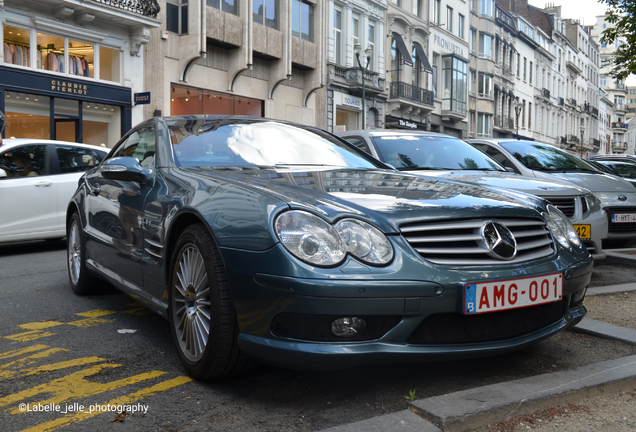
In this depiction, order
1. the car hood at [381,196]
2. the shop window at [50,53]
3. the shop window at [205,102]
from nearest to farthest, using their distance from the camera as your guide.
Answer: the car hood at [381,196] < the shop window at [50,53] < the shop window at [205,102]

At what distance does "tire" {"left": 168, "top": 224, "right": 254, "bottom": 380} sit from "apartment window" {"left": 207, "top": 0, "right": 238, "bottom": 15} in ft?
63.1

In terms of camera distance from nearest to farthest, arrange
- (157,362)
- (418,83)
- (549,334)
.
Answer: (549,334)
(157,362)
(418,83)

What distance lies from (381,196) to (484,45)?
43.6 meters

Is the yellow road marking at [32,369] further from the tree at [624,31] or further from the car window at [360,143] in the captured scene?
the tree at [624,31]

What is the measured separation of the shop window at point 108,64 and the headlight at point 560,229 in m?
17.4

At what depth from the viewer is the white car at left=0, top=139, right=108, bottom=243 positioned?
8211 mm

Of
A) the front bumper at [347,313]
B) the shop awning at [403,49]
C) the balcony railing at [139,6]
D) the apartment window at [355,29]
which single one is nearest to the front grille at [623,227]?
the front bumper at [347,313]

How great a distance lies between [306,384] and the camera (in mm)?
3125

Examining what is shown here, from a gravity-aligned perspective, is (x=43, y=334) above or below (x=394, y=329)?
below

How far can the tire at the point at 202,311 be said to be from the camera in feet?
9.46

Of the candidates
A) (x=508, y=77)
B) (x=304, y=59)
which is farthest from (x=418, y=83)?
(x=508, y=77)

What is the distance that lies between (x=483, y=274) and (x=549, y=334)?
566mm

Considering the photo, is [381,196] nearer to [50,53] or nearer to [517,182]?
[517,182]

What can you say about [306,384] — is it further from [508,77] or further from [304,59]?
[508,77]
